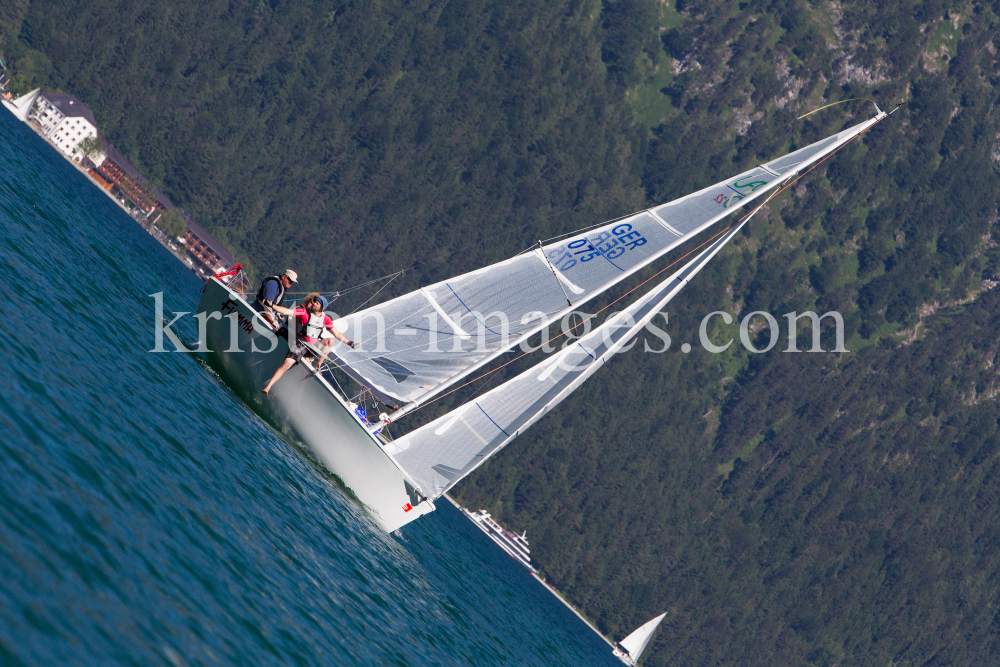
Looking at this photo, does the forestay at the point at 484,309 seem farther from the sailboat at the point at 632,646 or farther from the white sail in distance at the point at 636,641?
the white sail in distance at the point at 636,641

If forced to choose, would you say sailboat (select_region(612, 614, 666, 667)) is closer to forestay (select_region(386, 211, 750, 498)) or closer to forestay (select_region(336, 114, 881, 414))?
forestay (select_region(386, 211, 750, 498))

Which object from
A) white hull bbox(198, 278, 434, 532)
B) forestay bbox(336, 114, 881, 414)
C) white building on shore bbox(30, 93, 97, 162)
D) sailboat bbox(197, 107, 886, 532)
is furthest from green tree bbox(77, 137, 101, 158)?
forestay bbox(336, 114, 881, 414)

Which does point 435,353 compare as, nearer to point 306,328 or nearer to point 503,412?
point 503,412

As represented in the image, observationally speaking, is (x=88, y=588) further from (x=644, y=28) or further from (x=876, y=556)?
(x=644, y=28)

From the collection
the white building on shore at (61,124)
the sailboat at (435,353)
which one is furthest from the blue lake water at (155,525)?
the white building on shore at (61,124)

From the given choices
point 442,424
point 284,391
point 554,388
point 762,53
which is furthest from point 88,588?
point 762,53

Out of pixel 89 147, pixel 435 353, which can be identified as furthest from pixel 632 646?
pixel 89 147
